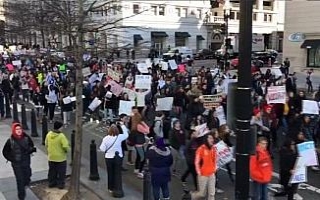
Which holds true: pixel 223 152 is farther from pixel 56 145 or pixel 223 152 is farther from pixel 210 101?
pixel 210 101

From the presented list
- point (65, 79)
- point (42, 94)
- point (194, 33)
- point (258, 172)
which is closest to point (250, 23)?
point (258, 172)

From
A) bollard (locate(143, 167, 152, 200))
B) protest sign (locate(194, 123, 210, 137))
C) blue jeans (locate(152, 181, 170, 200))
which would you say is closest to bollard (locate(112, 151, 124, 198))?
blue jeans (locate(152, 181, 170, 200))

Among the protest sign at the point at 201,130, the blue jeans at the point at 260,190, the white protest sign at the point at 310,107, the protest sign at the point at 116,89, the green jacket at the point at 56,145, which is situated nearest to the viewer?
the blue jeans at the point at 260,190

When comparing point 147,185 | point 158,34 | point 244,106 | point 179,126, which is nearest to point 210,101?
point 179,126

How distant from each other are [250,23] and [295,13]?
29235 mm

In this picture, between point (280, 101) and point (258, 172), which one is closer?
point (258, 172)

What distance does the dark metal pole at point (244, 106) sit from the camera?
536cm

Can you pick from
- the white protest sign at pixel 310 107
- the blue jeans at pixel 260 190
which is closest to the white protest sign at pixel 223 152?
the blue jeans at pixel 260 190

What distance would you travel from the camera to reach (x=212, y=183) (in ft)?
26.4

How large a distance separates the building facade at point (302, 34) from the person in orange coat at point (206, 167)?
24.6 m

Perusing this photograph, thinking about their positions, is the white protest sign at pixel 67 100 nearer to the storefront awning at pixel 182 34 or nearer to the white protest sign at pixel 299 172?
the white protest sign at pixel 299 172

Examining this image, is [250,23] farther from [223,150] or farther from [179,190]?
[179,190]

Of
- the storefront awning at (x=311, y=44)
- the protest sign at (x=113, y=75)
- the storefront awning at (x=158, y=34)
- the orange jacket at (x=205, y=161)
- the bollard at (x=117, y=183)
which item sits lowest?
the bollard at (x=117, y=183)

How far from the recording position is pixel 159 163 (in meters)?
8.01
